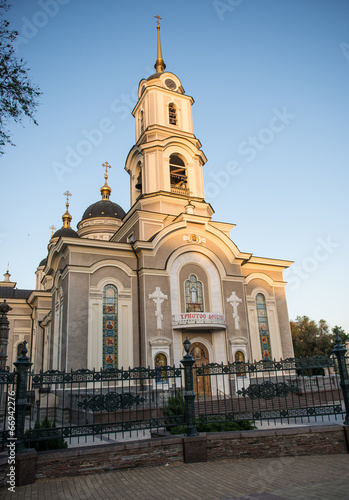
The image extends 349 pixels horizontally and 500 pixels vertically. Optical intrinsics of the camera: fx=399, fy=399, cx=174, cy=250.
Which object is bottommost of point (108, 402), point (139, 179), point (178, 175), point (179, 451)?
point (179, 451)

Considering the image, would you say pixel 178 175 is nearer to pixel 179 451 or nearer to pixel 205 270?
pixel 205 270

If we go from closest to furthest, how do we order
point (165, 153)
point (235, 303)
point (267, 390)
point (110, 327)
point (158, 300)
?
1. point (267, 390)
2. point (110, 327)
3. point (158, 300)
4. point (235, 303)
5. point (165, 153)

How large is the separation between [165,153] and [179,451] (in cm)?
1719

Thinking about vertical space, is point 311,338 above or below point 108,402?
above

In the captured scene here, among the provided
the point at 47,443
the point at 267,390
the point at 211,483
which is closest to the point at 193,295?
the point at 267,390

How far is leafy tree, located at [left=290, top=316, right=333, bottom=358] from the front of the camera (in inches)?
1623

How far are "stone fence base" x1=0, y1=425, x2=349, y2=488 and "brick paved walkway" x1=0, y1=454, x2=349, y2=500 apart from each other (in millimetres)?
149

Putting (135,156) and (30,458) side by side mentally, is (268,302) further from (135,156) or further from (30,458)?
(30,458)

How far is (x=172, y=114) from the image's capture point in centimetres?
2409

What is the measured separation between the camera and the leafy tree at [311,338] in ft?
135

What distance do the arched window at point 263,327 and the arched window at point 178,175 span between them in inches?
287

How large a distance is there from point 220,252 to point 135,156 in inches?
314

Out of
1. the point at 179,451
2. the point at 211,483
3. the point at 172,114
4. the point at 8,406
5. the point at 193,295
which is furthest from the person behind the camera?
the point at 172,114

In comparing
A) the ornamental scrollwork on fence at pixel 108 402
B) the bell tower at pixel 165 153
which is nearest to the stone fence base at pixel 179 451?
the ornamental scrollwork on fence at pixel 108 402
